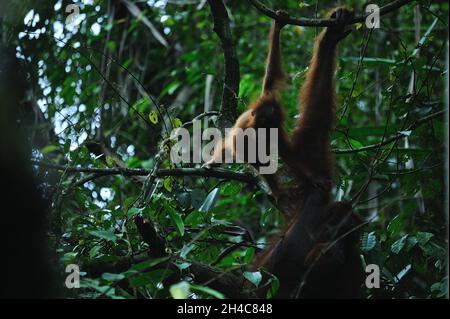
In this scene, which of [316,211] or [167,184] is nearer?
[316,211]

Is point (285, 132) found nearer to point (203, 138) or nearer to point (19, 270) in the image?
point (203, 138)

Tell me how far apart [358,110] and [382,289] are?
365 cm

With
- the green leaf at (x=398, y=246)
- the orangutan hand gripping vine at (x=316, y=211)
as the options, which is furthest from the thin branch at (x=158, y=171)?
the green leaf at (x=398, y=246)

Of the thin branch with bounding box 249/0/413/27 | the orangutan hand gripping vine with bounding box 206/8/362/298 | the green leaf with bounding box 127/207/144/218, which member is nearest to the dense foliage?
the green leaf with bounding box 127/207/144/218

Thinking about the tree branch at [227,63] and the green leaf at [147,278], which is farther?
the tree branch at [227,63]

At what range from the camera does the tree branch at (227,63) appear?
3846 mm

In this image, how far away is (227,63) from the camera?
12.9ft

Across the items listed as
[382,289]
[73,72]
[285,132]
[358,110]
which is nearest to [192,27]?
[358,110]

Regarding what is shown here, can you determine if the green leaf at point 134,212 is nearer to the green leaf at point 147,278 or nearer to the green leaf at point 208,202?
the green leaf at point 147,278

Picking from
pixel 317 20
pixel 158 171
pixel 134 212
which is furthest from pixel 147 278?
pixel 317 20

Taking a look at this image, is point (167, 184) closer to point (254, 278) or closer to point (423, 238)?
point (254, 278)

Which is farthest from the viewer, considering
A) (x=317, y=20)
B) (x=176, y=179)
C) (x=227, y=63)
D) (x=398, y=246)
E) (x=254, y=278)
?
(x=227, y=63)

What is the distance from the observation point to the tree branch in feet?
12.6

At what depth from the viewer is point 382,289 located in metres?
3.50
